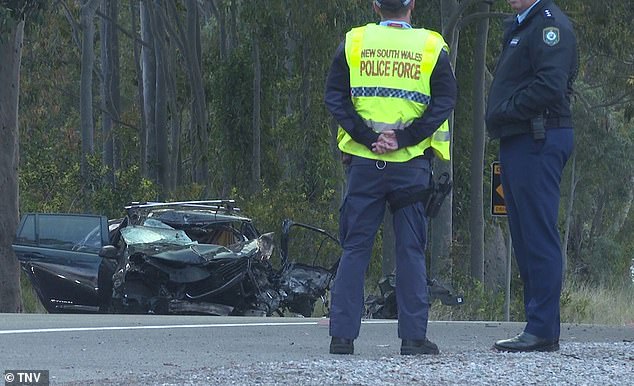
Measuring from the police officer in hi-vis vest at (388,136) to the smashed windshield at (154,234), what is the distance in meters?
9.50

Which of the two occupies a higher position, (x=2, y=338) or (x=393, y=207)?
(x=393, y=207)

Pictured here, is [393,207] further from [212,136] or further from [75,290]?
[212,136]

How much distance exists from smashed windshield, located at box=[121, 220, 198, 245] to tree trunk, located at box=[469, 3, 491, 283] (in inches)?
474

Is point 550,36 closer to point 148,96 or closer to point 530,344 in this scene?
point 530,344

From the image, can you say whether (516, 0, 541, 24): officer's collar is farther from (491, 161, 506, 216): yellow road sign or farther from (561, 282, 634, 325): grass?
(561, 282, 634, 325): grass

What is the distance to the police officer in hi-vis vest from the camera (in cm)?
750

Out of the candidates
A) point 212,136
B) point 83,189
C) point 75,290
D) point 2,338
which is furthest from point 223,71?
point 2,338

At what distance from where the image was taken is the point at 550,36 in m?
7.33

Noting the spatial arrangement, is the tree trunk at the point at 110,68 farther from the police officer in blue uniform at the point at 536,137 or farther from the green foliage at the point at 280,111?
the police officer in blue uniform at the point at 536,137

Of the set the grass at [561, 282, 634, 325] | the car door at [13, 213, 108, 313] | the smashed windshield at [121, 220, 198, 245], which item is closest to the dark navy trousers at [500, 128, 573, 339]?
the smashed windshield at [121, 220, 198, 245]

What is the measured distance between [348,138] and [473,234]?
→ 72.0 feet

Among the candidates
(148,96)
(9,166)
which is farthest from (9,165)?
(148,96)

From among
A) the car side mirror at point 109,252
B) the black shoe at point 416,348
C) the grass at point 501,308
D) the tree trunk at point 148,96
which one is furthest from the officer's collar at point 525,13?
the tree trunk at point 148,96

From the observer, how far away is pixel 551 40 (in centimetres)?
733
